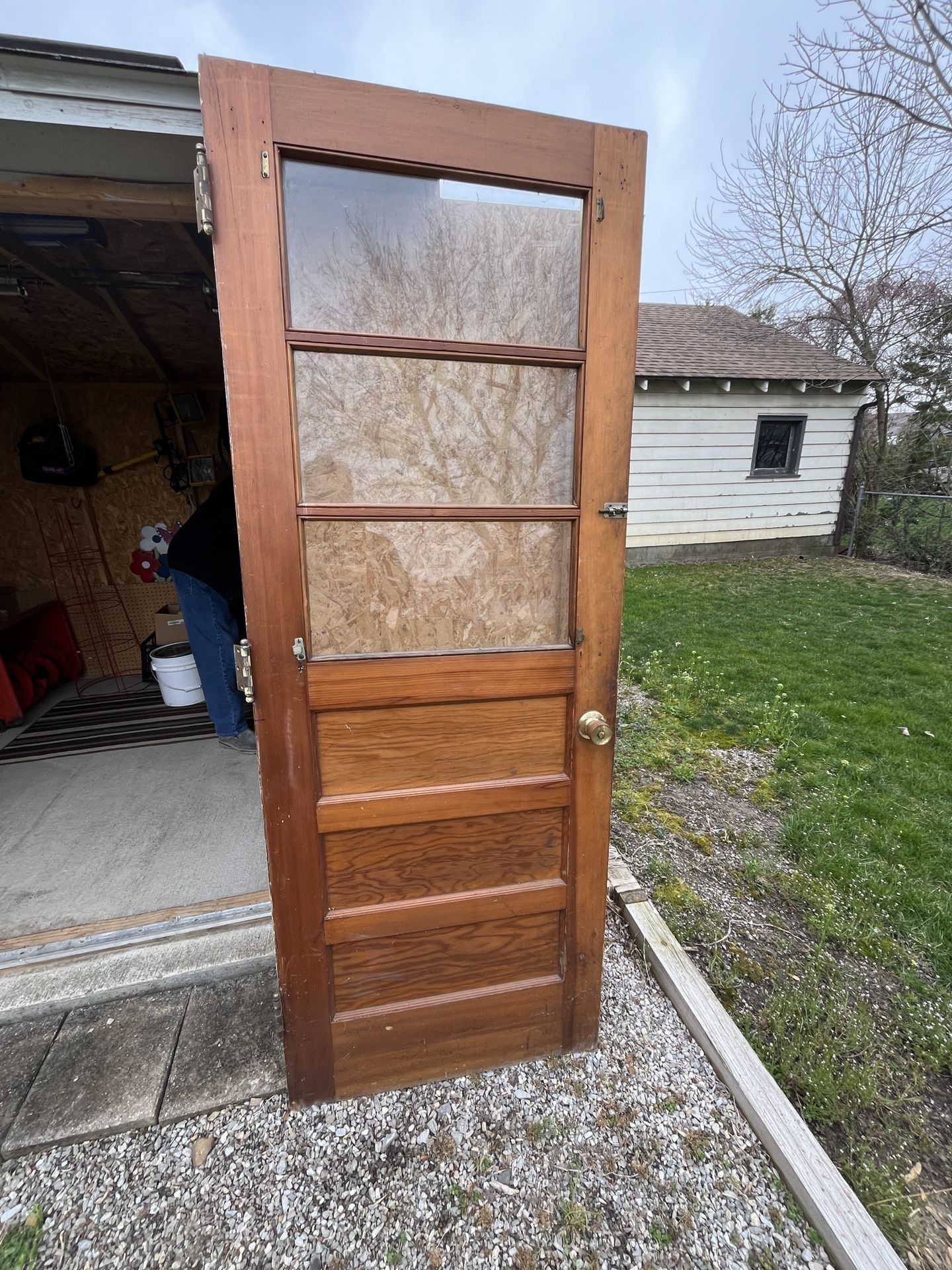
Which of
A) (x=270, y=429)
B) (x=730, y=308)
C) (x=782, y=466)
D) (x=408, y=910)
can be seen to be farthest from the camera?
(x=730, y=308)

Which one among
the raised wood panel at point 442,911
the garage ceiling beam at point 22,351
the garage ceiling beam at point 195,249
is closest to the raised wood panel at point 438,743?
the raised wood panel at point 442,911

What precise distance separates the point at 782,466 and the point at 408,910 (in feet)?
31.7

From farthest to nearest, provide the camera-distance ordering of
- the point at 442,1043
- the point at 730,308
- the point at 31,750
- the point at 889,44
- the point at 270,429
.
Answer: the point at 730,308 < the point at 889,44 < the point at 31,750 < the point at 442,1043 < the point at 270,429

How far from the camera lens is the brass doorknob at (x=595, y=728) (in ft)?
4.24

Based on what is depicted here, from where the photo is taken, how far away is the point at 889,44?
637 centimetres

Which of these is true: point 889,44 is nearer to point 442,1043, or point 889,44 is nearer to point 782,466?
point 782,466

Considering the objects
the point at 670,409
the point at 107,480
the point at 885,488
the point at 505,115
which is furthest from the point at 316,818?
the point at 885,488

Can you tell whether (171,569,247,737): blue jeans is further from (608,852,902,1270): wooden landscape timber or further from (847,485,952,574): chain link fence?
(847,485,952,574): chain link fence

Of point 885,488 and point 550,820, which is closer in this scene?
point 550,820

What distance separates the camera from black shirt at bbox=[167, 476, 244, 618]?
293cm

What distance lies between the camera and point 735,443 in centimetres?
833

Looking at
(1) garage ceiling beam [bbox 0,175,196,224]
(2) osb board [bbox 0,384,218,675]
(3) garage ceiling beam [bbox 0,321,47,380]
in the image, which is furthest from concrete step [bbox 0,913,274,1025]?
(2) osb board [bbox 0,384,218,675]

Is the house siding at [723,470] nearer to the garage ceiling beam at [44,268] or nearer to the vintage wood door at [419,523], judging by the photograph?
the garage ceiling beam at [44,268]

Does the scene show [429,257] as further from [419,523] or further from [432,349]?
[419,523]
